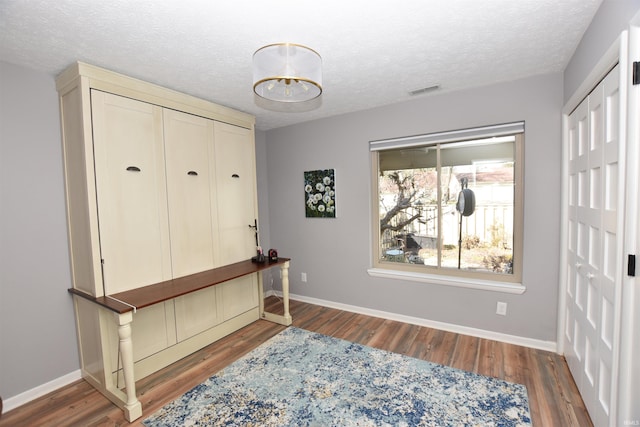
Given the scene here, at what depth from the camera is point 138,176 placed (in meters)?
2.43

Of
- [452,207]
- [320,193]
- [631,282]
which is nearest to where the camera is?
[631,282]

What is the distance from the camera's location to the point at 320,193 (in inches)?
152

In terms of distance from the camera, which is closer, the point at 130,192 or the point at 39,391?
the point at 39,391

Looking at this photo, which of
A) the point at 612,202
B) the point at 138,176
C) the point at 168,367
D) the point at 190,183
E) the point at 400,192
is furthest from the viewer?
the point at 400,192

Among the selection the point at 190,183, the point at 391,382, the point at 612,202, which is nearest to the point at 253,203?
the point at 190,183

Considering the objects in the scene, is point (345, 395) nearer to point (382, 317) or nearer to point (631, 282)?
point (382, 317)

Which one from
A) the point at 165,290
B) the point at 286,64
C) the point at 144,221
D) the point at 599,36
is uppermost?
the point at 599,36

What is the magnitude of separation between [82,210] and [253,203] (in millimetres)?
1639

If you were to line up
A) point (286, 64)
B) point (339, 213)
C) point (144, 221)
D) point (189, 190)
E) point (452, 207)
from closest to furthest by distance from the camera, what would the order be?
1. point (286, 64)
2. point (144, 221)
3. point (189, 190)
4. point (452, 207)
5. point (339, 213)

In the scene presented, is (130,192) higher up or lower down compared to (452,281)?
higher up

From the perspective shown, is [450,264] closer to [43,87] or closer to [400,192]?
[400,192]

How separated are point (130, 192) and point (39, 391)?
64.4 inches

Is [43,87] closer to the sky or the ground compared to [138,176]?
closer to the sky

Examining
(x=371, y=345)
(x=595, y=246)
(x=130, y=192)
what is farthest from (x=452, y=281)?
(x=130, y=192)
